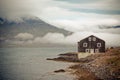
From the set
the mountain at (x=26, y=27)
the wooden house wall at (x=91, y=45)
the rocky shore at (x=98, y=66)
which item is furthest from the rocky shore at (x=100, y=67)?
the mountain at (x=26, y=27)

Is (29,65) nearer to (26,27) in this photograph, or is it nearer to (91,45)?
(26,27)

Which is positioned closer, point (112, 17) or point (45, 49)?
point (45, 49)

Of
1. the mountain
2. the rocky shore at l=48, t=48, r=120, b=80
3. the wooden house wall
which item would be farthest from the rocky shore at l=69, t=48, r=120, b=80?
the mountain

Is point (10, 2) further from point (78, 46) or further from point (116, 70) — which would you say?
Result: point (116, 70)

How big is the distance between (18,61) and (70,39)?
0.79m

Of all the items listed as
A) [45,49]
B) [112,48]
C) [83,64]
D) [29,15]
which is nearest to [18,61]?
[45,49]

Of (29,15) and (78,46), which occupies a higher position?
(29,15)

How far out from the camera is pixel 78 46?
3.84 m

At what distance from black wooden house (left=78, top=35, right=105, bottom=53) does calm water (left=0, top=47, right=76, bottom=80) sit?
0.25m

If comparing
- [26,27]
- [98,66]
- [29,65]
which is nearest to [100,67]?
[98,66]

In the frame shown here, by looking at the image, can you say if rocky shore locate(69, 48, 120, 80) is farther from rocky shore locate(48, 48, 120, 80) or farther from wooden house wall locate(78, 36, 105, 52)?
wooden house wall locate(78, 36, 105, 52)

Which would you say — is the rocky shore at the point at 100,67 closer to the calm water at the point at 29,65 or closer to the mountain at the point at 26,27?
the calm water at the point at 29,65

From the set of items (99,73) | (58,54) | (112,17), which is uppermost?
(112,17)

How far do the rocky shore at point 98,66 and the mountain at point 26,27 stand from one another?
44cm
